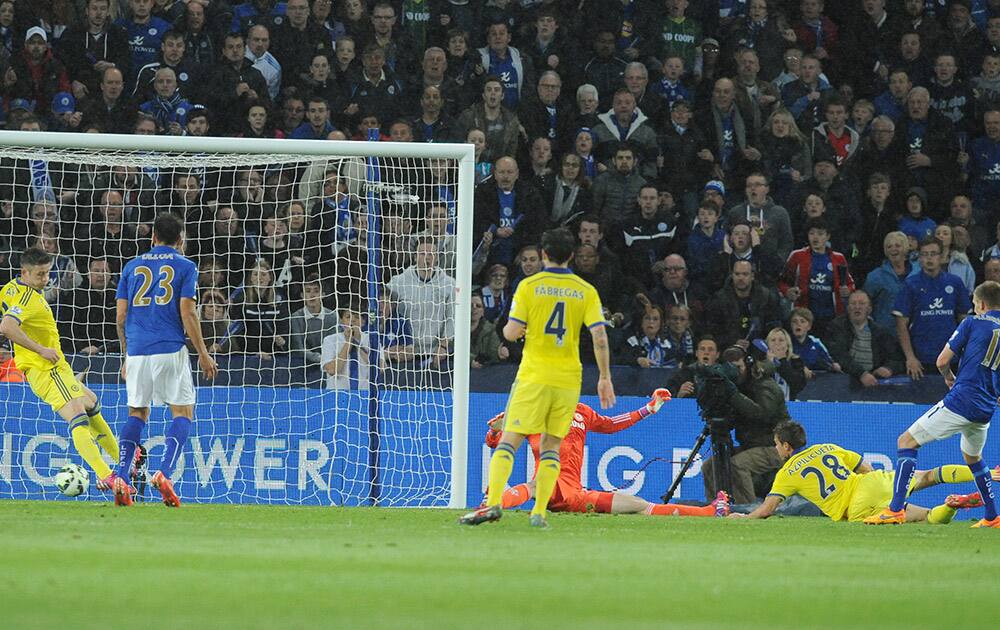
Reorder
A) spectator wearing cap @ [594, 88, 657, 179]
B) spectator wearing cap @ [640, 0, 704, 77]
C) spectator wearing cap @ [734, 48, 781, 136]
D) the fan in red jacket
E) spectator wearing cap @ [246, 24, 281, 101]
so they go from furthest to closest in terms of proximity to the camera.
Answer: spectator wearing cap @ [640, 0, 704, 77] < spectator wearing cap @ [734, 48, 781, 136] < spectator wearing cap @ [594, 88, 657, 179] < spectator wearing cap @ [246, 24, 281, 101] < the fan in red jacket

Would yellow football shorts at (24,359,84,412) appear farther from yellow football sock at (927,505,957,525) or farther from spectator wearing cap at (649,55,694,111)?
spectator wearing cap at (649,55,694,111)

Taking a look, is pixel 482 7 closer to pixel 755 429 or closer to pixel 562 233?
pixel 755 429

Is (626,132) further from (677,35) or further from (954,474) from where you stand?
(954,474)

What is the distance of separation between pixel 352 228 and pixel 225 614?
920cm

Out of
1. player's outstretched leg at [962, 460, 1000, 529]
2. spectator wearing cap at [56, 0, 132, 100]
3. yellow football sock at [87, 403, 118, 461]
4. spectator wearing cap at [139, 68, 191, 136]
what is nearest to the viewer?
player's outstretched leg at [962, 460, 1000, 529]

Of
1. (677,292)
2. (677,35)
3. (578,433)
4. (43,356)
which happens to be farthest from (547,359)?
(677,35)

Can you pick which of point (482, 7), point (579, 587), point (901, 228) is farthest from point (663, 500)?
point (579, 587)

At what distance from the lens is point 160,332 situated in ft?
37.5

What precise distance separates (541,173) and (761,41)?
3.93m

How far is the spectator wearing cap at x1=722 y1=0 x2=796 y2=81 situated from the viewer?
728 inches

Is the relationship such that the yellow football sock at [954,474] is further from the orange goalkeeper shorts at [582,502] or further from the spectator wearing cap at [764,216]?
the spectator wearing cap at [764,216]

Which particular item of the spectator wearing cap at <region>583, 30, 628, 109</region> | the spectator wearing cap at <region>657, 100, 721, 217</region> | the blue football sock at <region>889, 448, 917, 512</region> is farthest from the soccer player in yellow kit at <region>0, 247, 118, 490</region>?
the spectator wearing cap at <region>583, 30, 628, 109</region>

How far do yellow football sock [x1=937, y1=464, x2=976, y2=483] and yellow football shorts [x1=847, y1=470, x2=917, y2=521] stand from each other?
0.31 meters

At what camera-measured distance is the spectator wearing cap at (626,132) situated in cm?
1708
